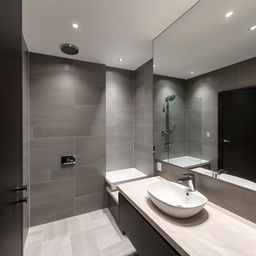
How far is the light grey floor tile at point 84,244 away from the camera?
5.60ft

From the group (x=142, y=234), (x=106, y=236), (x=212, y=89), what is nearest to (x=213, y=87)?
(x=212, y=89)

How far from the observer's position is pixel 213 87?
→ 134cm

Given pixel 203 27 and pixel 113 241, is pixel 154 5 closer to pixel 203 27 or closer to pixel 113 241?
pixel 203 27

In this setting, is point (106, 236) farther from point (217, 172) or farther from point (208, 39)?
point (208, 39)

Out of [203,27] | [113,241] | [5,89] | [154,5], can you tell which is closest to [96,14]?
[154,5]

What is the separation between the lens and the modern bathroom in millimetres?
977

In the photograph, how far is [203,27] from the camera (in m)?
1.38

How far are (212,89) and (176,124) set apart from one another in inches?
22.6

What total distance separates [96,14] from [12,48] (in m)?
0.86

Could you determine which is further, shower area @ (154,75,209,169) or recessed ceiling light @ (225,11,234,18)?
shower area @ (154,75,209,169)

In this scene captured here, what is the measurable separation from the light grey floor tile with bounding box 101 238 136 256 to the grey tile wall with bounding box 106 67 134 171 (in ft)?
3.71

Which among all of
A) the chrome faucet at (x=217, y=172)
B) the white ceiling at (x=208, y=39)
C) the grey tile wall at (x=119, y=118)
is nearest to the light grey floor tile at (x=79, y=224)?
the grey tile wall at (x=119, y=118)

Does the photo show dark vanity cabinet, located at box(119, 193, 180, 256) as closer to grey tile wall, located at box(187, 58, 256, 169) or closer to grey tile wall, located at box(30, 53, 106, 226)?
grey tile wall, located at box(187, 58, 256, 169)

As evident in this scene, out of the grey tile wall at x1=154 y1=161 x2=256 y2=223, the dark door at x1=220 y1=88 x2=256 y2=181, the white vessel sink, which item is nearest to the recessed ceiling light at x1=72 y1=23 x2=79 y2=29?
the dark door at x1=220 y1=88 x2=256 y2=181
